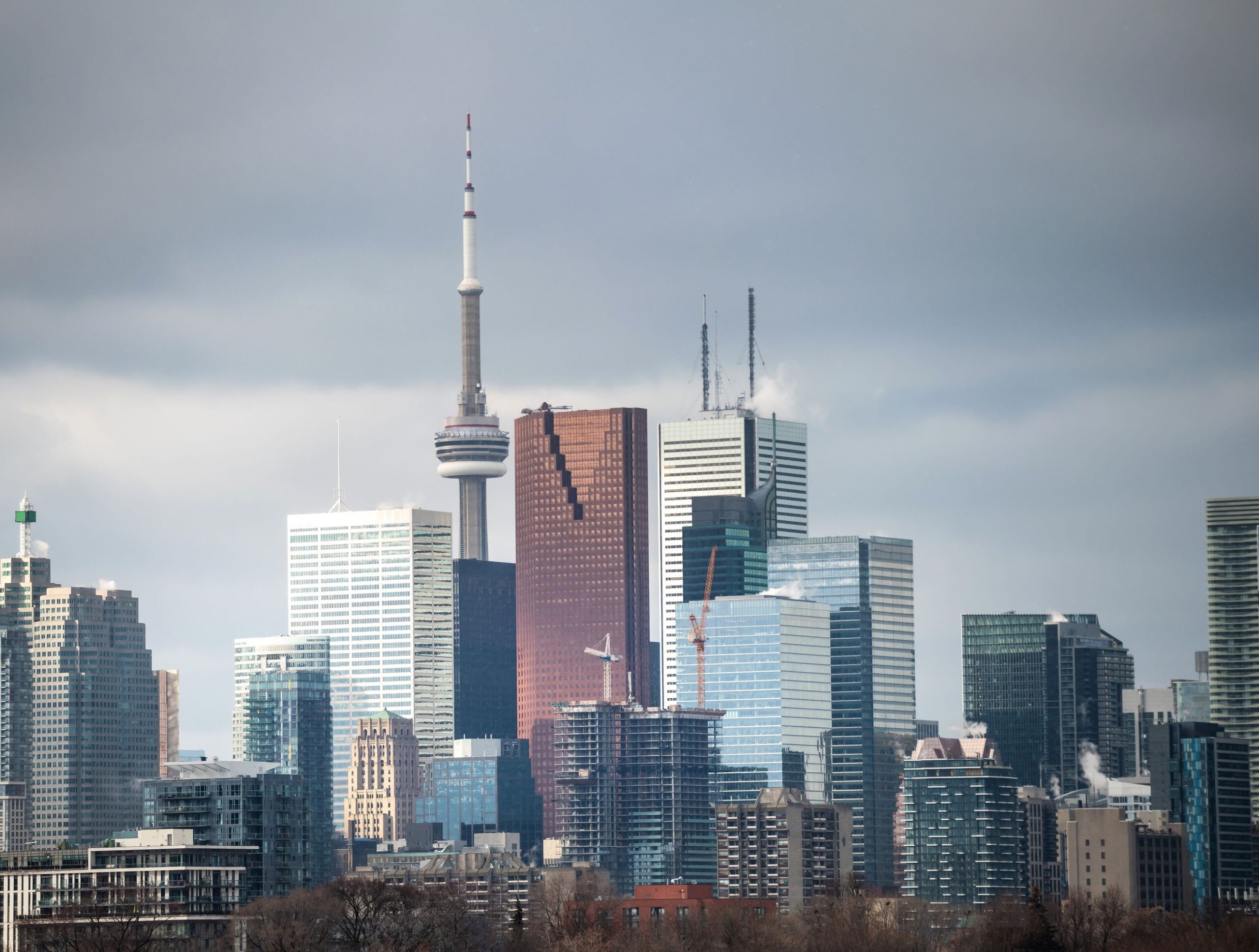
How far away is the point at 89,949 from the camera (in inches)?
7505
